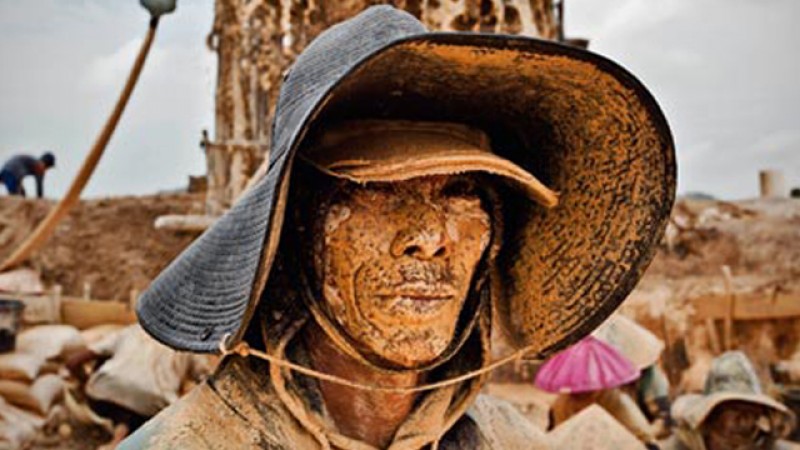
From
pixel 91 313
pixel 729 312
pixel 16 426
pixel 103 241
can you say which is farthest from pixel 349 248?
pixel 103 241

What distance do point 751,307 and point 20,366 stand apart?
722 centimetres

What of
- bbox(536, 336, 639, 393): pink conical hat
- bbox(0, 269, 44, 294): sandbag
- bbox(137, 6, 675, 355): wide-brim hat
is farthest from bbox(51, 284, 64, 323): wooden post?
bbox(137, 6, 675, 355): wide-brim hat

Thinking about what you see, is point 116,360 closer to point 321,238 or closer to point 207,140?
point 207,140

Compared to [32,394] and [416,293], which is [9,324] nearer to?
[32,394]

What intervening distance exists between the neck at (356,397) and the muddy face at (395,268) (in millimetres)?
83

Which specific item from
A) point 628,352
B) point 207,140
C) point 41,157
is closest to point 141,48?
point 207,140

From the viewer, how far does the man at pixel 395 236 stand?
1696 millimetres

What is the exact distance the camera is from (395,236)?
1.74 meters

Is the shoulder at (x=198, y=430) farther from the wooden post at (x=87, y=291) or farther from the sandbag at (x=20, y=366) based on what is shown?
the wooden post at (x=87, y=291)

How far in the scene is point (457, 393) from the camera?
6.43 ft

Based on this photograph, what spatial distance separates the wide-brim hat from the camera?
1.65m

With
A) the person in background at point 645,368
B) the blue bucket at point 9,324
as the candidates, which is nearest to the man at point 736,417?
the person in background at point 645,368

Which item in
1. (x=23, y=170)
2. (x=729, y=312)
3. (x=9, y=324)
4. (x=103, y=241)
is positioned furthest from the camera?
(x=23, y=170)

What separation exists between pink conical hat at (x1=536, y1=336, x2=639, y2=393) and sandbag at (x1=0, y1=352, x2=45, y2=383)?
4.50 meters
